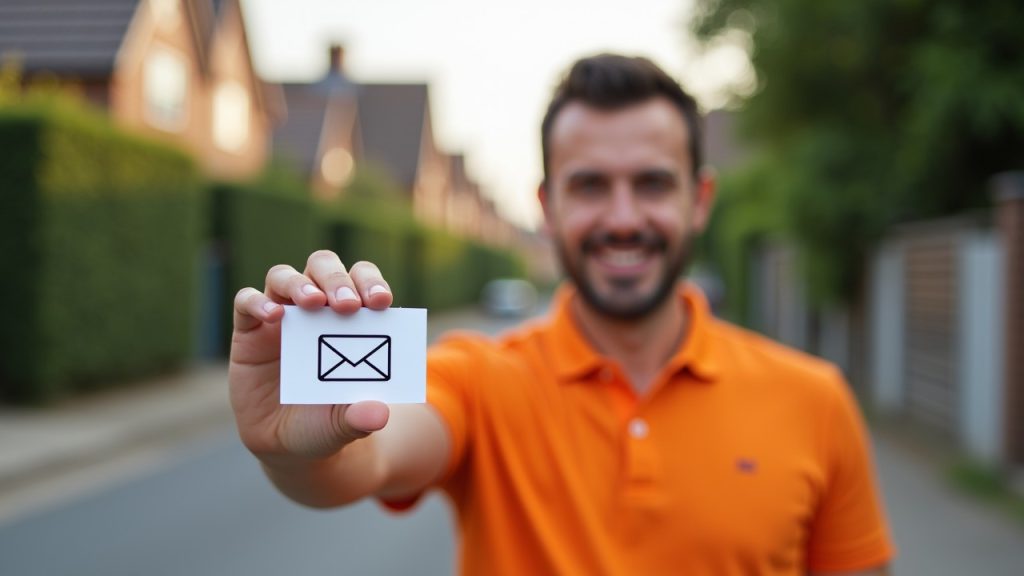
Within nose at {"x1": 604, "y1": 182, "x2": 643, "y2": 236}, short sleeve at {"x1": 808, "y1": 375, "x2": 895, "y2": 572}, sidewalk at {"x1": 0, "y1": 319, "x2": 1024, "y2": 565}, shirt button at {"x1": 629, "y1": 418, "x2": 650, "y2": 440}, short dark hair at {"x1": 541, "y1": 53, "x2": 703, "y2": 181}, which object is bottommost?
sidewalk at {"x1": 0, "y1": 319, "x2": 1024, "y2": 565}

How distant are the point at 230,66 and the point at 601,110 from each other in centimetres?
2686

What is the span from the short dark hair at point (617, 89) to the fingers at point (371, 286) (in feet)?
3.73

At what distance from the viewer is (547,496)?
2133 millimetres

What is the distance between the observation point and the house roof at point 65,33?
19.5 metres

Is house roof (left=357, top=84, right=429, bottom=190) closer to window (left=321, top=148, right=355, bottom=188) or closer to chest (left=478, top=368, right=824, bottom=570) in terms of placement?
window (left=321, top=148, right=355, bottom=188)

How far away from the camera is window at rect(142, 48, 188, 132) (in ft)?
72.4

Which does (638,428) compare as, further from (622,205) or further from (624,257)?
(622,205)

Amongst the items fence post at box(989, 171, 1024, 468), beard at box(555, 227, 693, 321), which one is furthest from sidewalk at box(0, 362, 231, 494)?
fence post at box(989, 171, 1024, 468)

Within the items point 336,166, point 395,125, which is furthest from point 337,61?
point 395,125

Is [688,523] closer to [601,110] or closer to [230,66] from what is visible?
[601,110]

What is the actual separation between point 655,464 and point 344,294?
3.31 ft

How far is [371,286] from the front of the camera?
1322 mm

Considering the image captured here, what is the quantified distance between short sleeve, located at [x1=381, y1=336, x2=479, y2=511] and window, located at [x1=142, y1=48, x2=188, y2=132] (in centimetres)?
2142

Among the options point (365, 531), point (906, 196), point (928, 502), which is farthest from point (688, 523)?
point (906, 196)
